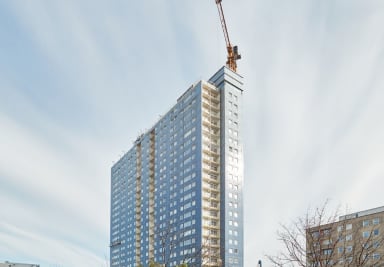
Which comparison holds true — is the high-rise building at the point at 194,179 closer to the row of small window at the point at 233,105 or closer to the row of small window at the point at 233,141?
the row of small window at the point at 233,141

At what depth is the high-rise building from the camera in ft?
230

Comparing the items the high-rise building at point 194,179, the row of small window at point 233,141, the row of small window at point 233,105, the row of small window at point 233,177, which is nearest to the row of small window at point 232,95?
the high-rise building at point 194,179

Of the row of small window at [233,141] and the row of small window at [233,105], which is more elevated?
the row of small window at [233,105]

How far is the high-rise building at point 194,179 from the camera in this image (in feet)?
230

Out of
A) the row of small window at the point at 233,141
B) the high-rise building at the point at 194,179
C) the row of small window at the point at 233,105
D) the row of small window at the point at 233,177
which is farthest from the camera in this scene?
the row of small window at the point at 233,105

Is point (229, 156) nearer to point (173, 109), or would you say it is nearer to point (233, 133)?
point (233, 133)

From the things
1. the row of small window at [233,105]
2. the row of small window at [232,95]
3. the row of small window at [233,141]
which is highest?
the row of small window at [232,95]

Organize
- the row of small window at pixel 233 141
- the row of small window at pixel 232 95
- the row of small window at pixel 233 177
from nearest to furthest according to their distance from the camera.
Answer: the row of small window at pixel 233 177
the row of small window at pixel 233 141
the row of small window at pixel 232 95

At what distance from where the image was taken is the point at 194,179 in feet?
242

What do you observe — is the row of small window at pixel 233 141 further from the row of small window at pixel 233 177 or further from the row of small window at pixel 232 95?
the row of small window at pixel 232 95

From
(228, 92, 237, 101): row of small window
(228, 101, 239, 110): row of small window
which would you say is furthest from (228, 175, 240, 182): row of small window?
(228, 92, 237, 101): row of small window

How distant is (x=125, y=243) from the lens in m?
102

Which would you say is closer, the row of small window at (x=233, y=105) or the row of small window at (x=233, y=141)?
the row of small window at (x=233, y=141)

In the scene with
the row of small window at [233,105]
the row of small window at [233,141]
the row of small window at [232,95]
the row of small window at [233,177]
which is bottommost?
the row of small window at [233,177]
